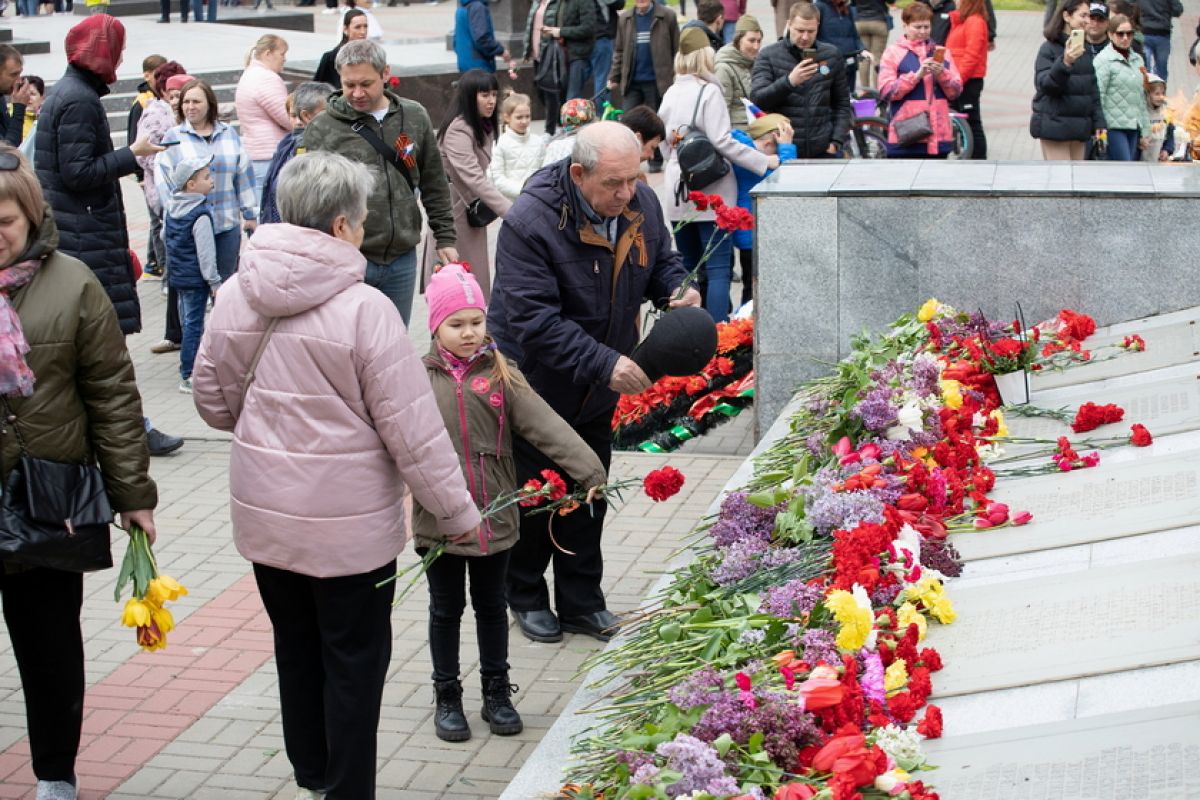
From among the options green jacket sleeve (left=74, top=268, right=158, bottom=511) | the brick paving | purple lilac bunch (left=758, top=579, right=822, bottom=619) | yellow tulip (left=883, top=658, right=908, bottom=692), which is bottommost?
the brick paving

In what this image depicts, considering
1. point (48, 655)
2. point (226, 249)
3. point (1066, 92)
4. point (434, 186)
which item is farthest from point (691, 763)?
point (1066, 92)

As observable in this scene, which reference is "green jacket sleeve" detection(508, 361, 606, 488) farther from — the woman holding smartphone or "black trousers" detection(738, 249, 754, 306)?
the woman holding smartphone

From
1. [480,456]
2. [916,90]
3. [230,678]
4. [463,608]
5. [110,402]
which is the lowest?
[230,678]

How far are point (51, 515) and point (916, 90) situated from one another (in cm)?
935

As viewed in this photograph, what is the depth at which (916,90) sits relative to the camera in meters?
12.1

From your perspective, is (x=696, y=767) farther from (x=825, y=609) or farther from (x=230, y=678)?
(x=230, y=678)

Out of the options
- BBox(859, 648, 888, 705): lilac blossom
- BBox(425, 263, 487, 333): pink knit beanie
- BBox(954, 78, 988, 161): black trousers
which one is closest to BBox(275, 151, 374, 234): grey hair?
BBox(425, 263, 487, 333): pink knit beanie

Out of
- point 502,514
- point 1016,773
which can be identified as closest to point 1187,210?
point 502,514

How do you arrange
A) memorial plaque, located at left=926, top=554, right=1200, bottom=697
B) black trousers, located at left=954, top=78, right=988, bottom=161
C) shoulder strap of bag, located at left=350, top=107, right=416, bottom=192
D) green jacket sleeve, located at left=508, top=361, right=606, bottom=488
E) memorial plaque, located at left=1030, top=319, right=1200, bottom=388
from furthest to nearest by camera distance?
black trousers, located at left=954, top=78, right=988, bottom=161, shoulder strap of bag, located at left=350, top=107, right=416, bottom=192, memorial plaque, located at left=1030, top=319, right=1200, bottom=388, green jacket sleeve, located at left=508, top=361, right=606, bottom=488, memorial plaque, located at left=926, top=554, right=1200, bottom=697

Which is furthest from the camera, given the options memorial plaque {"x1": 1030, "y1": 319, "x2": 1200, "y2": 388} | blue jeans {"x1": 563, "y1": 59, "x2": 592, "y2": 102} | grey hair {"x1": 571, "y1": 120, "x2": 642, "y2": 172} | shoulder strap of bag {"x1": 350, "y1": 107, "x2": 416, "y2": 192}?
blue jeans {"x1": 563, "y1": 59, "x2": 592, "y2": 102}

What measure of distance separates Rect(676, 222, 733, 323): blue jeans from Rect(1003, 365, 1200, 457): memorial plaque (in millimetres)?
3202

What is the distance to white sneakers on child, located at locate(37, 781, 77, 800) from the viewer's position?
14.5ft

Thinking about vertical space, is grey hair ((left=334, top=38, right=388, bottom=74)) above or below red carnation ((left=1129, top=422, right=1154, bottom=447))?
above

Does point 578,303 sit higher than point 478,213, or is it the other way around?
point 578,303
